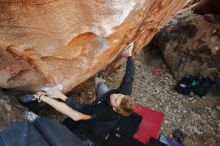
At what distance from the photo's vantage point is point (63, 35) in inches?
118

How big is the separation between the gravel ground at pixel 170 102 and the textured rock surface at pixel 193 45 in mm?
275

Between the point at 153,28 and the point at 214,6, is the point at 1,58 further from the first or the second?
the point at 214,6

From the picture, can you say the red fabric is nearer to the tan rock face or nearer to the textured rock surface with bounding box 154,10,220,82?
the tan rock face

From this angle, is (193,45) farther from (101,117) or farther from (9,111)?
(9,111)

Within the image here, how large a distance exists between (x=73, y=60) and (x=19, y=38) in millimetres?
667

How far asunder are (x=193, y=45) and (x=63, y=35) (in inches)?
113

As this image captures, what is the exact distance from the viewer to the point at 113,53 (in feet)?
11.3

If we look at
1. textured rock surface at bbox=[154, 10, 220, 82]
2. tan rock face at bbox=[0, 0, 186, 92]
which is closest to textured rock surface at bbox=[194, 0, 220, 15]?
textured rock surface at bbox=[154, 10, 220, 82]

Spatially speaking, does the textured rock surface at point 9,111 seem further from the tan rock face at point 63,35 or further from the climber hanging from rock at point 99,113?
the climber hanging from rock at point 99,113

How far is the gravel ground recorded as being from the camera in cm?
430

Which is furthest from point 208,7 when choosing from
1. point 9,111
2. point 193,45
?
point 9,111

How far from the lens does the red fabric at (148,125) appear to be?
3.27 metres

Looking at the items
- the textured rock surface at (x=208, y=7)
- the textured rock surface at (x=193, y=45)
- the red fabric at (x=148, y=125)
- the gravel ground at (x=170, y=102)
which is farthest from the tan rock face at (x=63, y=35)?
the textured rock surface at (x=208, y=7)

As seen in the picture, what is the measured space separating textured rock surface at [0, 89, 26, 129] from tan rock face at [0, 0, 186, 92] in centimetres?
22
